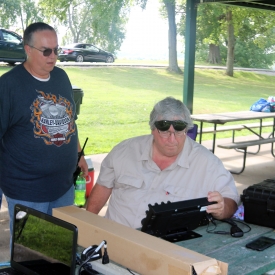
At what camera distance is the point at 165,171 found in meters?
2.79

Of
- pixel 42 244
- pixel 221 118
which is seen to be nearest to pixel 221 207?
pixel 42 244

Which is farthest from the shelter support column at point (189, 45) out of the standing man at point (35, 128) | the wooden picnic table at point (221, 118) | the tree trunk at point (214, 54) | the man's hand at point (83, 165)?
the tree trunk at point (214, 54)

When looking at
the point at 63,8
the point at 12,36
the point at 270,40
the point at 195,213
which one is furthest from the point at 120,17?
the point at 270,40

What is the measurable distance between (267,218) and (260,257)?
45 centimetres

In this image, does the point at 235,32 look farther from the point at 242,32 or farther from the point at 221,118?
the point at 221,118

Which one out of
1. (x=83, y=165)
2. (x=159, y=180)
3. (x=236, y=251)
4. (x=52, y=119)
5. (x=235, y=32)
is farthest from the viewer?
(x=235, y=32)

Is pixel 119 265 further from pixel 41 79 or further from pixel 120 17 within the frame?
pixel 120 17

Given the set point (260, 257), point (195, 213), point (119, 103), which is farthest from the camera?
point (119, 103)

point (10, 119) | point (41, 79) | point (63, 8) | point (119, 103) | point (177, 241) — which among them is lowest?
point (119, 103)

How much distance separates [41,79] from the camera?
2939 millimetres

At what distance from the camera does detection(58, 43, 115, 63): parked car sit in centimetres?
1384

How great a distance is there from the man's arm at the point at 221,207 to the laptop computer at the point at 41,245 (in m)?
0.93

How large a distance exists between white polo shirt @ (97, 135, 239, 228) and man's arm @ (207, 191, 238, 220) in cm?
6

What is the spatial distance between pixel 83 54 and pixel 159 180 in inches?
500
